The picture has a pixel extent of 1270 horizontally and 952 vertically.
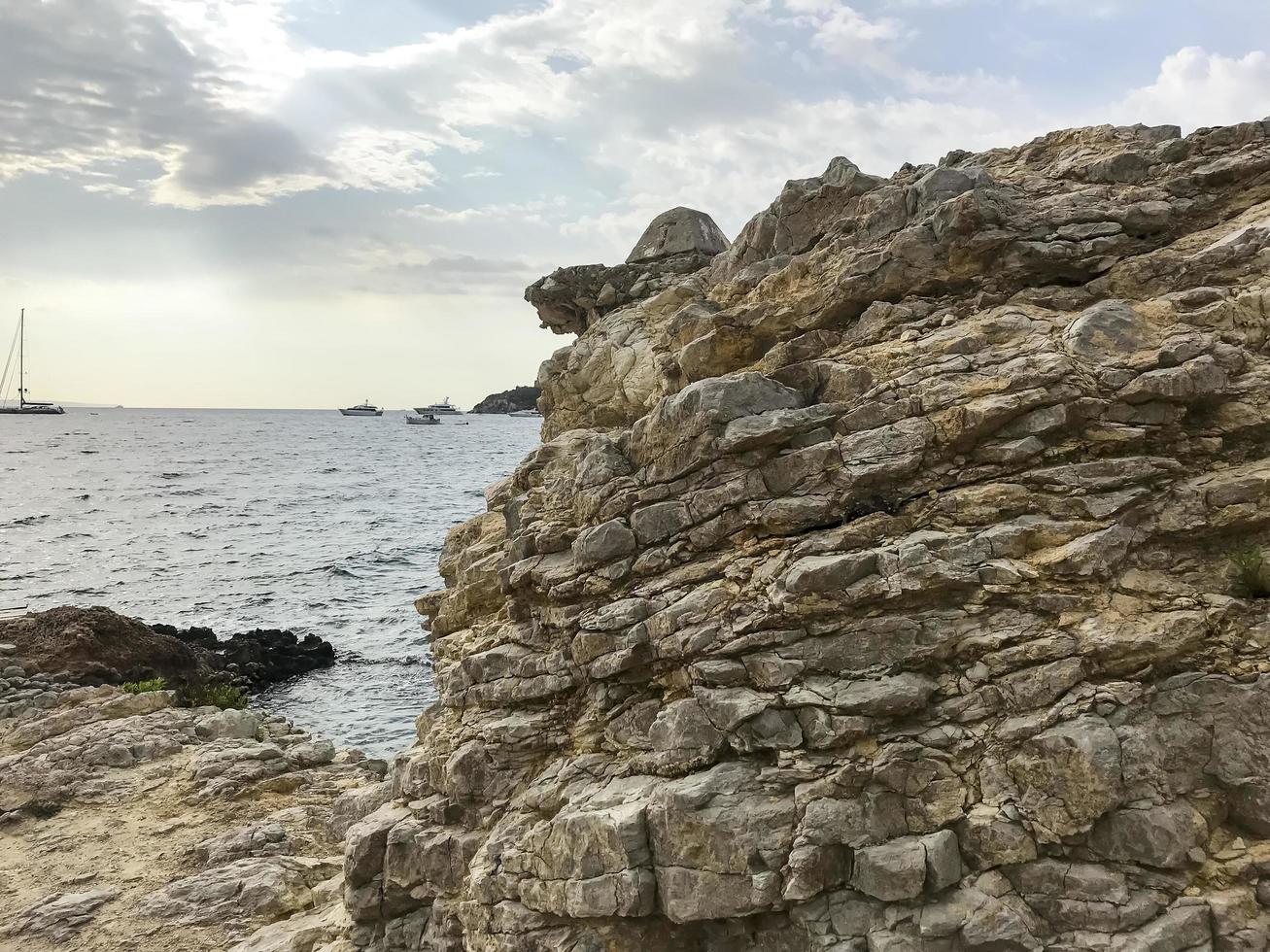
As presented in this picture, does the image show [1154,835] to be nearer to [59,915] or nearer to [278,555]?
[59,915]

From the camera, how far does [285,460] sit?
128875mm

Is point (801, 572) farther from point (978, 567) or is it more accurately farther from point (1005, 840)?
point (1005, 840)

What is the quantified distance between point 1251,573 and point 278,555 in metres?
55.0

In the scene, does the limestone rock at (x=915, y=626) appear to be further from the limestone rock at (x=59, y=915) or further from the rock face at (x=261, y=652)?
the rock face at (x=261, y=652)

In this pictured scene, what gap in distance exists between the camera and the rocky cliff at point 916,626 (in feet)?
24.7

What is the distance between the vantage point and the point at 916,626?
8.51 metres

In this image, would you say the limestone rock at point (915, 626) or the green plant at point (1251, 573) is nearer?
the limestone rock at point (915, 626)

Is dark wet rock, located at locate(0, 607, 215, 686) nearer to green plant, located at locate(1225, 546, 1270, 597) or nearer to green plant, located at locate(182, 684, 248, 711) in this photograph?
green plant, located at locate(182, 684, 248, 711)

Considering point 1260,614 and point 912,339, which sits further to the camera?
point 912,339

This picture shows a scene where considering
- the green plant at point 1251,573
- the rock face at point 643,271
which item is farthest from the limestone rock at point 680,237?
the green plant at point 1251,573

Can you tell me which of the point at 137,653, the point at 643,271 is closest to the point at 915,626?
the point at 643,271

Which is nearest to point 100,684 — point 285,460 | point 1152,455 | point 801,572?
point 801,572

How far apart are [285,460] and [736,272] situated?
426ft

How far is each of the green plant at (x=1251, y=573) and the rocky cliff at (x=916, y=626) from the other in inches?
1.5
